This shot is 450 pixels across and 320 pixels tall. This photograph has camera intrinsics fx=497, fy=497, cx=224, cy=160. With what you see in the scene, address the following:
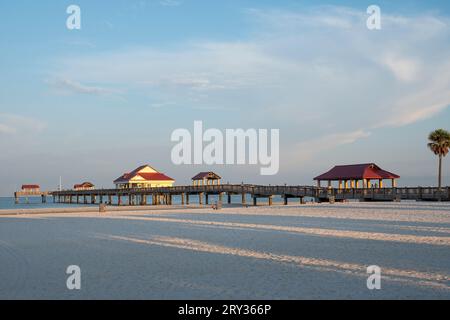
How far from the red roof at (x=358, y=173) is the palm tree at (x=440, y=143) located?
632cm

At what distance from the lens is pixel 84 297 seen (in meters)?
8.12

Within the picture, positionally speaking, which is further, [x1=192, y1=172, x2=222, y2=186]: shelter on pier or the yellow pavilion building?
the yellow pavilion building

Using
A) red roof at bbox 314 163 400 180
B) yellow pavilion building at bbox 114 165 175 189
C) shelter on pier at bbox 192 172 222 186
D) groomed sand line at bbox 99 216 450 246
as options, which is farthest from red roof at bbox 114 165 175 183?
groomed sand line at bbox 99 216 450 246

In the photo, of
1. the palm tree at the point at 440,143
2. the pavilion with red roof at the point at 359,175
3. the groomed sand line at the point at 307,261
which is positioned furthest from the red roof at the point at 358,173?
the groomed sand line at the point at 307,261

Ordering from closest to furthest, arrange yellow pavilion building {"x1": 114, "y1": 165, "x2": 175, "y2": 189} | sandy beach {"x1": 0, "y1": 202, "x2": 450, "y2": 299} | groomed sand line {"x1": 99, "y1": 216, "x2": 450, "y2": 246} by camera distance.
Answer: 1. sandy beach {"x1": 0, "y1": 202, "x2": 450, "y2": 299}
2. groomed sand line {"x1": 99, "y1": 216, "x2": 450, "y2": 246}
3. yellow pavilion building {"x1": 114, "y1": 165, "x2": 175, "y2": 189}

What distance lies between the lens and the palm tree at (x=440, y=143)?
→ 49.8 meters

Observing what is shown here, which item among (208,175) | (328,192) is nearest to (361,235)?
(328,192)

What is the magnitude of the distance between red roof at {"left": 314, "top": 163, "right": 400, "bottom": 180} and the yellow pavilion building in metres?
35.9

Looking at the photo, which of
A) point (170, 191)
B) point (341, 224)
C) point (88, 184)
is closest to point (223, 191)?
point (170, 191)

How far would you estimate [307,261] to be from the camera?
1131 centimetres

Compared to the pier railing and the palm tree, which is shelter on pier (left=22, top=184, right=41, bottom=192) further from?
the palm tree

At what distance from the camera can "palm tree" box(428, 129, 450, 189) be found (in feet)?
164

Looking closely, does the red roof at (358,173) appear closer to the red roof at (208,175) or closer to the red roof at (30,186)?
the red roof at (208,175)
